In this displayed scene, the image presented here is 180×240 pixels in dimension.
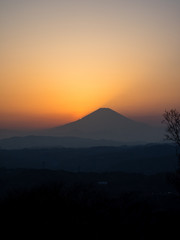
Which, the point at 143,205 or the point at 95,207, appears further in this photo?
the point at 143,205

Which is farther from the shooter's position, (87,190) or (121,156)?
(121,156)

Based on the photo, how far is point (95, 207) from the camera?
433 inches

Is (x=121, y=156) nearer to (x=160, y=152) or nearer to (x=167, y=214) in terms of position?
(x=160, y=152)

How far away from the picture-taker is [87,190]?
11.5 metres

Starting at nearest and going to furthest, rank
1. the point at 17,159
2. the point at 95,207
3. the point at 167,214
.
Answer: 1. the point at 95,207
2. the point at 167,214
3. the point at 17,159

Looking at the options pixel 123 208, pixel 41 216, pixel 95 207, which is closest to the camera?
pixel 41 216

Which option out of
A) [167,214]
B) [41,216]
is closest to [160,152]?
[167,214]

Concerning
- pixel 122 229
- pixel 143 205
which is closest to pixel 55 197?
pixel 122 229

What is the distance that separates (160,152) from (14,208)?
3829 inches

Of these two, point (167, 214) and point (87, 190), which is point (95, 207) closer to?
point (87, 190)

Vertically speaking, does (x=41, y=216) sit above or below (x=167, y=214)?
above

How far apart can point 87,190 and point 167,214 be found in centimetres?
538

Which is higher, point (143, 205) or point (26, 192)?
point (26, 192)

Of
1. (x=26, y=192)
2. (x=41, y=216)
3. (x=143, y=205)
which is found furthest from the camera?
(x=143, y=205)
